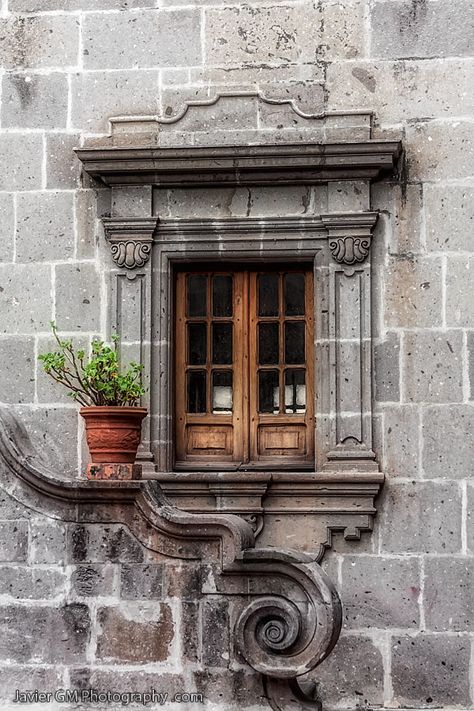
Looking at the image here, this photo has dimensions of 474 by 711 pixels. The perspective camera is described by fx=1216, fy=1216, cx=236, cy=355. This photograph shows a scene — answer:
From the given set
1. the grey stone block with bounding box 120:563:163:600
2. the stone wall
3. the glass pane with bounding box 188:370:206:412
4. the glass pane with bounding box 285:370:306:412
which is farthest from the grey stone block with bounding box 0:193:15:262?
the grey stone block with bounding box 120:563:163:600

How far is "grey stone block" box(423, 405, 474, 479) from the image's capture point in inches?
349

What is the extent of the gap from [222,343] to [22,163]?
6.94 ft

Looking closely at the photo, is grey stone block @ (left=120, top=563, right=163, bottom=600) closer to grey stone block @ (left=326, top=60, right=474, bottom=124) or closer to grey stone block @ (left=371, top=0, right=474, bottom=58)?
grey stone block @ (left=326, top=60, right=474, bottom=124)

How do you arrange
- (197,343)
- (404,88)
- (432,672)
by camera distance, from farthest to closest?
(197,343) < (404,88) < (432,672)

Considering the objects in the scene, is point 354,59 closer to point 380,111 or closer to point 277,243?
point 380,111

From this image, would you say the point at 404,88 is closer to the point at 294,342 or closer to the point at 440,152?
the point at 440,152

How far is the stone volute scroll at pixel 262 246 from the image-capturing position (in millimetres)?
8938

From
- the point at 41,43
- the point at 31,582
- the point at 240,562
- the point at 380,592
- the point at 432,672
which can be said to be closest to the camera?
the point at 240,562

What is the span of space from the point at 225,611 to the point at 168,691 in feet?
1.87

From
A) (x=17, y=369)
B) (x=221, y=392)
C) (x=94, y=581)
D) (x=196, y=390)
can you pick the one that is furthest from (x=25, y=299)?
(x=94, y=581)

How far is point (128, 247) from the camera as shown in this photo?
928cm

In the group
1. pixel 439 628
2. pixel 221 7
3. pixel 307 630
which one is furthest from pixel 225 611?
pixel 221 7

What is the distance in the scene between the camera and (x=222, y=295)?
373 inches

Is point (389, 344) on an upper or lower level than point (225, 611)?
upper
